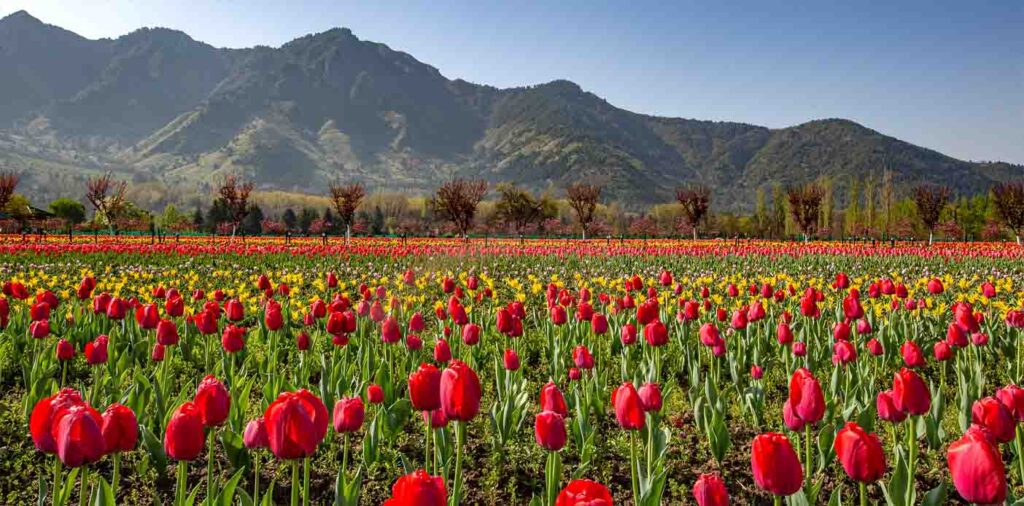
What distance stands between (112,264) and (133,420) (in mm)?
14898

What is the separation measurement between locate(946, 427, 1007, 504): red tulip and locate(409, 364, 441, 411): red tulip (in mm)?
1589

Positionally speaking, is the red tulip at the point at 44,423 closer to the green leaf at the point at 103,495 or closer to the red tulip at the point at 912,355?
the green leaf at the point at 103,495

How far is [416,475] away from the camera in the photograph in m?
1.41

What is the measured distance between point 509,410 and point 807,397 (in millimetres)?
1652

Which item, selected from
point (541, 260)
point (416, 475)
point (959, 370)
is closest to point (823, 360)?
point (959, 370)

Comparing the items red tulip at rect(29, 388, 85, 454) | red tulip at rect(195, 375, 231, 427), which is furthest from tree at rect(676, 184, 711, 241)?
red tulip at rect(29, 388, 85, 454)

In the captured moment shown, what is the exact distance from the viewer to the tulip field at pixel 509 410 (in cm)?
204

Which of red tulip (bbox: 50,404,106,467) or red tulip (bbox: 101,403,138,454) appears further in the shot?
red tulip (bbox: 101,403,138,454)

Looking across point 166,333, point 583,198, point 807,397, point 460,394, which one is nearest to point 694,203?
point 583,198

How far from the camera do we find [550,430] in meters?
2.27

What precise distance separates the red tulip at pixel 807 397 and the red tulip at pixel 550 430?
0.88m

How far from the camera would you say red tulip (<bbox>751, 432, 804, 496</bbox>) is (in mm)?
1752

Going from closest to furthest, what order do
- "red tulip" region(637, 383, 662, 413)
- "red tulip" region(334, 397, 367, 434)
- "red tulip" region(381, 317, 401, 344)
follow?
"red tulip" region(334, 397, 367, 434)
"red tulip" region(637, 383, 662, 413)
"red tulip" region(381, 317, 401, 344)

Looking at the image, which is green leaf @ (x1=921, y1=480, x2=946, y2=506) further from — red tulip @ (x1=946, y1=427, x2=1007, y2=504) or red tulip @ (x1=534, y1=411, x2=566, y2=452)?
red tulip @ (x1=534, y1=411, x2=566, y2=452)
